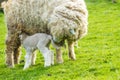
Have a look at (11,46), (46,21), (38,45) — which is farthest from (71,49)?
(11,46)

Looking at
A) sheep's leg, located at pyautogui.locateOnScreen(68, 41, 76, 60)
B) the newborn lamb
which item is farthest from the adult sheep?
the newborn lamb

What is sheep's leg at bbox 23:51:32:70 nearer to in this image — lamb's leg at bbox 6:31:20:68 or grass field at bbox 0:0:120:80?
grass field at bbox 0:0:120:80

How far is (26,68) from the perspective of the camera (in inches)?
439

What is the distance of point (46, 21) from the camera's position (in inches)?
430

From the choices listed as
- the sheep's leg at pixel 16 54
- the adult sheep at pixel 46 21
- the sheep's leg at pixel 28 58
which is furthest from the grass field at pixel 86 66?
the adult sheep at pixel 46 21

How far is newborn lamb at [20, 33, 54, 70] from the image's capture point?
10828mm

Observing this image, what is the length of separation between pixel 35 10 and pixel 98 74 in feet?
9.13

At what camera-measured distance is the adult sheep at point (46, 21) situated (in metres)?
10.5

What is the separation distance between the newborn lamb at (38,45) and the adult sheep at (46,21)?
22cm

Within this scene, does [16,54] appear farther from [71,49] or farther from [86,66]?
[86,66]

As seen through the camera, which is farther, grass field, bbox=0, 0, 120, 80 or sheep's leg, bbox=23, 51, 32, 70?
sheep's leg, bbox=23, 51, 32, 70

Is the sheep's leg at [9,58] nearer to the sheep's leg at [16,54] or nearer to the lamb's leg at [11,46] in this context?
the lamb's leg at [11,46]

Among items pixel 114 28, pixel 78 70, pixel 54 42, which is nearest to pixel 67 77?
pixel 78 70

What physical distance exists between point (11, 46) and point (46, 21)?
1648 mm
